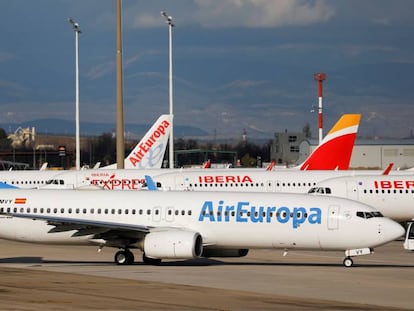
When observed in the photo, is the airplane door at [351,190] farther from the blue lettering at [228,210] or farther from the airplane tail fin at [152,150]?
the airplane tail fin at [152,150]

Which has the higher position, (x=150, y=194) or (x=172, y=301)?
(x=150, y=194)

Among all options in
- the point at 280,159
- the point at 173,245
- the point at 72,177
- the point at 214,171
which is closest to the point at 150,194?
the point at 173,245

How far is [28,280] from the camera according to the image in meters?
33.4

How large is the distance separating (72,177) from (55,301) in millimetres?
40757

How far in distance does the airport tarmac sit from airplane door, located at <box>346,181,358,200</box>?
10.4 m

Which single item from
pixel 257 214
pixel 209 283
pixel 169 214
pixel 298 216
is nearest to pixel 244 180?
pixel 169 214

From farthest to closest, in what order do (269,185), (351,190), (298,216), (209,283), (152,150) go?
(152,150)
(269,185)
(351,190)
(298,216)
(209,283)

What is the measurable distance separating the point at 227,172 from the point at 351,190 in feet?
31.7

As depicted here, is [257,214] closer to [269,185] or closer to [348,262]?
[348,262]

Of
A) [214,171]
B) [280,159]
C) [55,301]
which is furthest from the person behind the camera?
[280,159]

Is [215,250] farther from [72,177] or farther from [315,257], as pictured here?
[72,177]

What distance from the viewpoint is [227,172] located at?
208 feet

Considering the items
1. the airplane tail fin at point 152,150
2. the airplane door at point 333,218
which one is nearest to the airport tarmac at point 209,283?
the airplane door at point 333,218

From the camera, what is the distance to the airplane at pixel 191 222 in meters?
37.8
